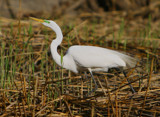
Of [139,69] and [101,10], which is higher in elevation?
[101,10]

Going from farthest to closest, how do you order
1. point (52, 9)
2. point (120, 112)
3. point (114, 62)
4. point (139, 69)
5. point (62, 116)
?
point (52, 9) < point (139, 69) < point (114, 62) < point (62, 116) < point (120, 112)

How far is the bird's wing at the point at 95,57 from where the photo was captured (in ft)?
7.66

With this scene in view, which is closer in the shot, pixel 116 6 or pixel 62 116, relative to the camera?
pixel 62 116

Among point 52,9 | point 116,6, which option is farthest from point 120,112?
point 116,6

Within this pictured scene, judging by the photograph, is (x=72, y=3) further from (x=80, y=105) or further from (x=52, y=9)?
(x=80, y=105)

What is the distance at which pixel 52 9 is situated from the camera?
5590 mm

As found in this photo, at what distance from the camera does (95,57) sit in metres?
2.34

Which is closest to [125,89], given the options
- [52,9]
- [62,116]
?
[62,116]

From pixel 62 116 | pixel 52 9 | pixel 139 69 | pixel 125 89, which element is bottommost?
pixel 62 116

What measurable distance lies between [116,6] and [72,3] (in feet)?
3.64

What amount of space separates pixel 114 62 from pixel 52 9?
3.59 meters

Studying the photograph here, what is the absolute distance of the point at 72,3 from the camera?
19.5 ft

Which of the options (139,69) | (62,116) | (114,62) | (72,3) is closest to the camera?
(62,116)

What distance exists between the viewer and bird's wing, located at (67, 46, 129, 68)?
2336mm
